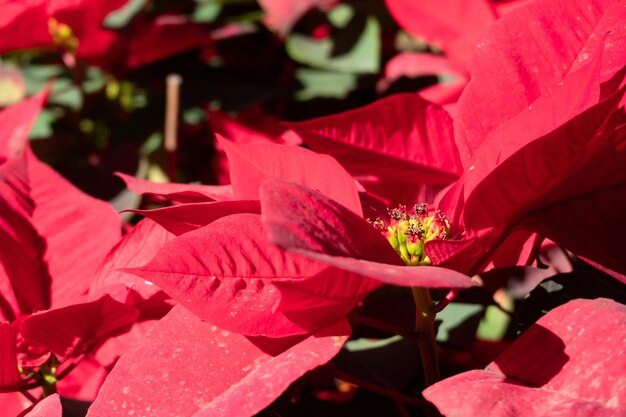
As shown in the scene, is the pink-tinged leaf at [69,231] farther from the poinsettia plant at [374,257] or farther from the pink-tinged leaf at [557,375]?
the pink-tinged leaf at [557,375]

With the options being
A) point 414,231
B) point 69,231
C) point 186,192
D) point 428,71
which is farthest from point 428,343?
point 428,71

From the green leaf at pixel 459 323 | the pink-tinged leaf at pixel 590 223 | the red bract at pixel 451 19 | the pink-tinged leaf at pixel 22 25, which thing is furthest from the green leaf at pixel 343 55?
the pink-tinged leaf at pixel 590 223

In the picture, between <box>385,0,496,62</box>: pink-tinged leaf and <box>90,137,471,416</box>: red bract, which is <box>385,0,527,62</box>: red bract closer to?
<box>385,0,496,62</box>: pink-tinged leaf

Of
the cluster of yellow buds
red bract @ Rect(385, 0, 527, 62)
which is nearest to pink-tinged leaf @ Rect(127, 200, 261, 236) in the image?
the cluster of yellow buds

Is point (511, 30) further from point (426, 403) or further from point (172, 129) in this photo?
point (172, 129)

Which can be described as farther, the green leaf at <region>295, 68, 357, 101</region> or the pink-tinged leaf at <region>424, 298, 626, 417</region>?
the green leaf at <region>295, 68, 357, 101</region>

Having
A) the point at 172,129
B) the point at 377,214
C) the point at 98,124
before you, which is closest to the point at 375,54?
the point at 172,129

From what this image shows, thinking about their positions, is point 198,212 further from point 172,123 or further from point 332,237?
point 172,123
